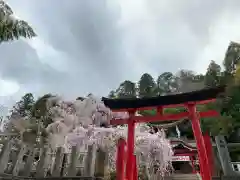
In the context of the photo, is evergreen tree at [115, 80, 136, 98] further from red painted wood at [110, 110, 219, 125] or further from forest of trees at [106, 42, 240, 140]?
red painted wood at [110, 110, 219, 125]

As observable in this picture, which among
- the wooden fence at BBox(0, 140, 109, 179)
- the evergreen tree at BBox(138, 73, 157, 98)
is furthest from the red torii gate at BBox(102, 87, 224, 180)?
the evergreen tree at BBox(138, 73, 157, 98)

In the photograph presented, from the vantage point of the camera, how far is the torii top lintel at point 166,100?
8125mm

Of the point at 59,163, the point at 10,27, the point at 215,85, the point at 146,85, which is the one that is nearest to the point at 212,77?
the point at 215,85

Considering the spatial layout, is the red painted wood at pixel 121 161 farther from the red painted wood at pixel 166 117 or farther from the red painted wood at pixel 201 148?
the red painted wood at pixel 201 148

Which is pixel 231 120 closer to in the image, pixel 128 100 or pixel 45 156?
pixel 128 100

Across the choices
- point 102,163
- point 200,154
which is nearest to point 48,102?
point 102,163

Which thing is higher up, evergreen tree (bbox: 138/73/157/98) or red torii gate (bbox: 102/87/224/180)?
evergreen tree (bbox: 138/73/157/98)

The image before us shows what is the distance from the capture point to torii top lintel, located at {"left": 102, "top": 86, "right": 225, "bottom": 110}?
8125 mm

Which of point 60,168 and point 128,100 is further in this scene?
point 60,168

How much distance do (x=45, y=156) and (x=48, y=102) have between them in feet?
36.1

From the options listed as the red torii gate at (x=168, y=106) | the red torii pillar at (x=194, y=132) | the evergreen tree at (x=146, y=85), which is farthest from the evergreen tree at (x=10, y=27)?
the evergreen tree at (x=146, y=85)

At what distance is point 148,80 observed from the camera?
6241 cm

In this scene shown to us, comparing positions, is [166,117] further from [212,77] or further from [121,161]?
[212,77]

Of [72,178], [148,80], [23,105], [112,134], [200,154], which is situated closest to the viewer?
[200,154]
